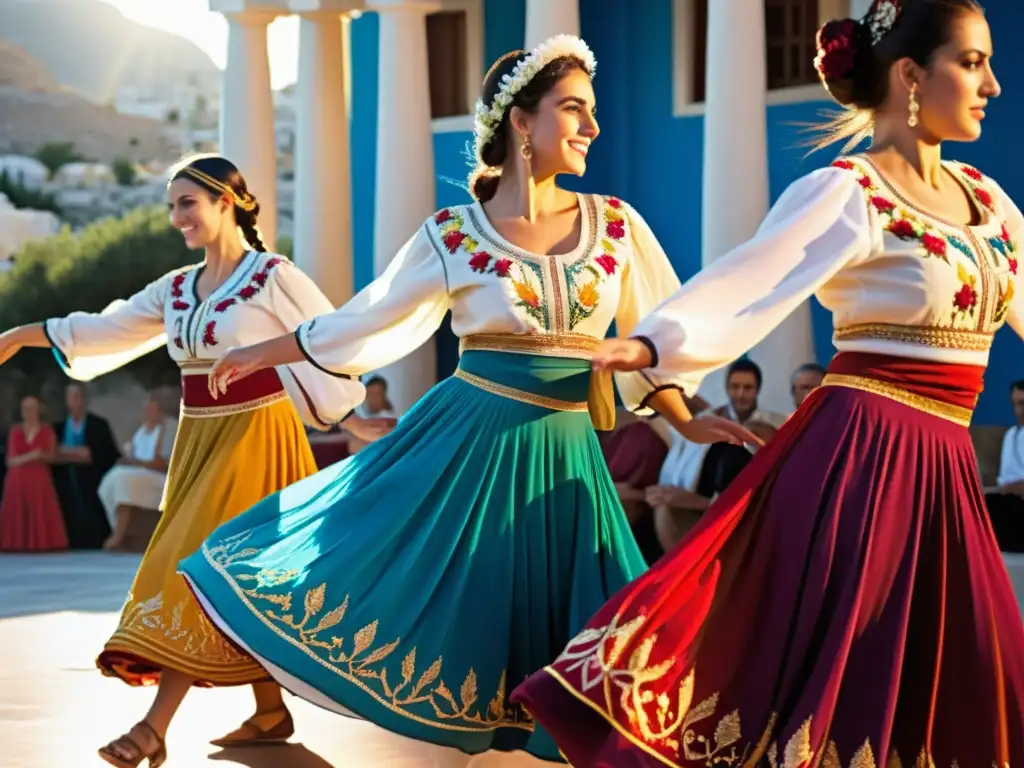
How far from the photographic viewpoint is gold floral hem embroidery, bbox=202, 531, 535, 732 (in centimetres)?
435

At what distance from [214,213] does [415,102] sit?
411 inches

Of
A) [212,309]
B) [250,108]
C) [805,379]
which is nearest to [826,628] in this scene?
[212,309]

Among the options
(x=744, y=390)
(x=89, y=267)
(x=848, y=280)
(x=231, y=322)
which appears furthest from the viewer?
(x=89, y=267)

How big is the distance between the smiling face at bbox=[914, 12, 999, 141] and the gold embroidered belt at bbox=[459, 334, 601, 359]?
3.83 feet

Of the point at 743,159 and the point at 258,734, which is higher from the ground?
the point at 743,159

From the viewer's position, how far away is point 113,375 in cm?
2844

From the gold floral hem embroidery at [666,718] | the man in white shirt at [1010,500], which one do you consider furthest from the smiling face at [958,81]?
the man in white shirt at [1010,500]

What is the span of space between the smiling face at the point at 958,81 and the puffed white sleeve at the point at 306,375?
84.7 inches

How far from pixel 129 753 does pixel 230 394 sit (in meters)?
1.21

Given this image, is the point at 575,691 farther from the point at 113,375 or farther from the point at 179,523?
the point at 113,375

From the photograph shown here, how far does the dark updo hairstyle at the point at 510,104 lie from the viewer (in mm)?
4715

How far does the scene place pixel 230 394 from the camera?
18.5ft

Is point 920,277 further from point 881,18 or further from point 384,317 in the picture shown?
point 384,317

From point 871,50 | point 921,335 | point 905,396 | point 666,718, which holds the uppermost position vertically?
point 871,50
